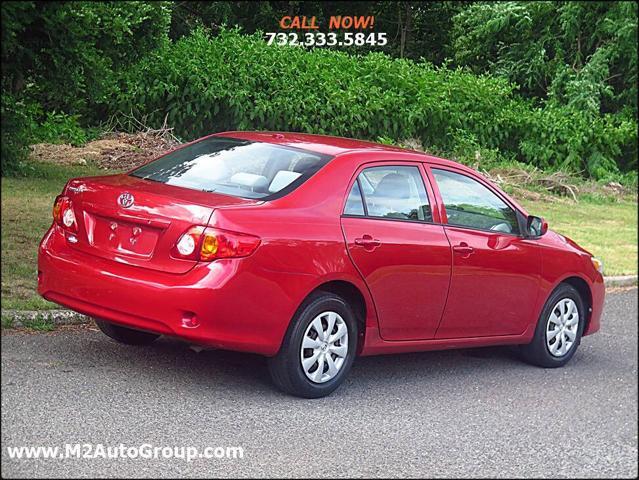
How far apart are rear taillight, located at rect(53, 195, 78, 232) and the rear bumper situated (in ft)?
0.86

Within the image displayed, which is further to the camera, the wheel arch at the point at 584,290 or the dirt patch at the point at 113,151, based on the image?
the dirt patch at the point at 113,151

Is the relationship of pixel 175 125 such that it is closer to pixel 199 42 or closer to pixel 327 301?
pixel 199 42

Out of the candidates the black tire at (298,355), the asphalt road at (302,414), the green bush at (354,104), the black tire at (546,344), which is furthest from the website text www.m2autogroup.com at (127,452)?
the green bush at (354,104)

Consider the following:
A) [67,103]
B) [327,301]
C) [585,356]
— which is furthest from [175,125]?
[327,301]

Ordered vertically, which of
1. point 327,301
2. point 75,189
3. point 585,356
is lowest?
point 585,356

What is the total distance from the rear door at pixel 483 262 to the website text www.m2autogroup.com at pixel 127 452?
226 centimetres

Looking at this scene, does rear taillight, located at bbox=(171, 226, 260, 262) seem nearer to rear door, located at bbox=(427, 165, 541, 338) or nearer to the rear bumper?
the rear bumper

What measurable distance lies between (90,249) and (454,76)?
14.5 m

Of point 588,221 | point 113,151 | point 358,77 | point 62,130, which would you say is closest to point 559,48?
point 358,77

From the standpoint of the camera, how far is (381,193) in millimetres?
6953

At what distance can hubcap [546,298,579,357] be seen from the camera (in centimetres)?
791

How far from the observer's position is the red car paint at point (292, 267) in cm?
596

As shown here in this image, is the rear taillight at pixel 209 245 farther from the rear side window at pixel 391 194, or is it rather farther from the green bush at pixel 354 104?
the green bush at pixel 354 104

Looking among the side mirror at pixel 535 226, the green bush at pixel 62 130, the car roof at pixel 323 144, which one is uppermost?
the car roof at pixel 323 144
